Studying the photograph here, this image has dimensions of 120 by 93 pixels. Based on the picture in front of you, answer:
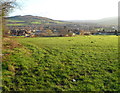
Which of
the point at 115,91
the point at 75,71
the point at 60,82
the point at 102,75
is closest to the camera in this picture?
the point at 115,91

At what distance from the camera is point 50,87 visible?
27.2ft

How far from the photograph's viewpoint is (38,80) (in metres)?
9.07

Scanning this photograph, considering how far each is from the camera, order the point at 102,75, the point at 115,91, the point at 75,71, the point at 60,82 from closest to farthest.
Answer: the point at 115,91 → the point at 60,82 → the point at 102,75 → the point at 75,71

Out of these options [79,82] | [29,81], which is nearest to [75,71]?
[79,82]

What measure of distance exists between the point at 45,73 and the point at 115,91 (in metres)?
5.52

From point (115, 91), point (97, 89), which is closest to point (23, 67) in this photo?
point (97, 89)

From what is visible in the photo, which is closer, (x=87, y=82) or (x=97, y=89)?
(x=97, y=89)

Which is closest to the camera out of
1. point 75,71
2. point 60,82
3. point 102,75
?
point 60,82

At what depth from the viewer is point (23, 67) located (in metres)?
11.0

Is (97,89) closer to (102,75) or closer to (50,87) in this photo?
(102,75)

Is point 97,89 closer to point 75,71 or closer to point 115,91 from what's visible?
point 115,91

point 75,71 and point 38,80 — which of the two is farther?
point 75,71

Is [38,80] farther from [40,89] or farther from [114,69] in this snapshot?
[114,69]

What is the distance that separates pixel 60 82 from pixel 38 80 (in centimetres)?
173
